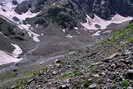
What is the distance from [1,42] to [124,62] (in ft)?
610

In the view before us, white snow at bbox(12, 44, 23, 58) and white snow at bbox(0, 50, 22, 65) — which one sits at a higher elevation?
white snow at bbox(12, 44, 23, 58)

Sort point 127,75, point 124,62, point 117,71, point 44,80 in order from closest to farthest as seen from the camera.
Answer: point 127,75
point 117,71
point 124,62
point 44,80

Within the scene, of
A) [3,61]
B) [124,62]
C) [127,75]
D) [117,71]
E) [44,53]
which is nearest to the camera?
[127,75]

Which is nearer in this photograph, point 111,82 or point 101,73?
point 111,82

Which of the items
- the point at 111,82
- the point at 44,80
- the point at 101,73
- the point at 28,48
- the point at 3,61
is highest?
the point at 28,48

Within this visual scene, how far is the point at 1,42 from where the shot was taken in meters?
195

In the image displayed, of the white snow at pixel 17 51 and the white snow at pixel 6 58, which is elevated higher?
the white snow at pixel 17 51

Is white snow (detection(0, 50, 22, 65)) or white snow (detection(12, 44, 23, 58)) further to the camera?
white snow (detection(12, 44, 23, 58))

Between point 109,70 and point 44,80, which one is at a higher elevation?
point 44,80

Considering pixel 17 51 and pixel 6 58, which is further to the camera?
pixel 17 51

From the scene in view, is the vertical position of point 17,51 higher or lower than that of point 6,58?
higher

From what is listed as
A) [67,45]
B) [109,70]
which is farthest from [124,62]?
[67,45]

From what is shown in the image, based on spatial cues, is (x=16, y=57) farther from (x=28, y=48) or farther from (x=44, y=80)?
(x=44, y=80)

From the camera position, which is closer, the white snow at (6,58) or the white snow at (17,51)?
the white snow at (6,58)
